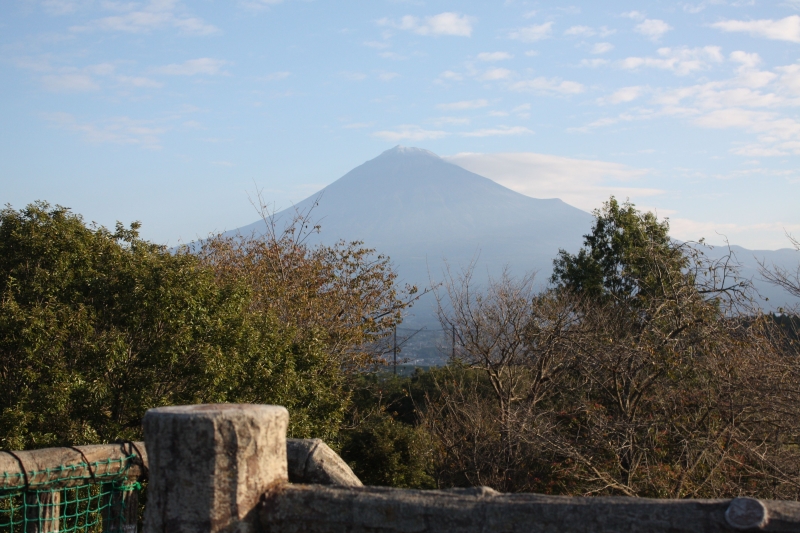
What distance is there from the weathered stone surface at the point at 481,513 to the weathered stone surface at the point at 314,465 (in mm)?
631

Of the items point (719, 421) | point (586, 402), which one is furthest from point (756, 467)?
point (586, 402)

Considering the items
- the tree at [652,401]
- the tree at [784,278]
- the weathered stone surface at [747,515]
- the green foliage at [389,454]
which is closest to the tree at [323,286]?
the green foliage at [389,454]

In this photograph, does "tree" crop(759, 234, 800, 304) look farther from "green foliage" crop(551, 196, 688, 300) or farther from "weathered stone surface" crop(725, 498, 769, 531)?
"green foliage" crop(551, 196, 688, 300)

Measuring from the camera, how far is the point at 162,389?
29.1 ft

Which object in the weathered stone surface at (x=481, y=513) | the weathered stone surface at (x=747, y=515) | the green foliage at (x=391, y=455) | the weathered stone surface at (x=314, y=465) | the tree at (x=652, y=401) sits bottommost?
the green foliage at (x=391, y=455)

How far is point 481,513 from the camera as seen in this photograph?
2.45 meters

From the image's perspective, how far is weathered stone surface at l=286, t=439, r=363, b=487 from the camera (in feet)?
11.0

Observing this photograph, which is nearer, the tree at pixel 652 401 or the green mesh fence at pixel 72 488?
the green mesh fence at pixel 72 488

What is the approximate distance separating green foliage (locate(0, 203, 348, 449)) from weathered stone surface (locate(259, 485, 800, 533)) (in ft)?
20.3

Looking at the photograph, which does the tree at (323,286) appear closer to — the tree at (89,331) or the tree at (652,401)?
the tree at (652,401)

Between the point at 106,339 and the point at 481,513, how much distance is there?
710 cm

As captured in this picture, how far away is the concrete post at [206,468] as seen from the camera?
2584 millimetres

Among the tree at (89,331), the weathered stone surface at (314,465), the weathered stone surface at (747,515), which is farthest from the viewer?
the tree at (89,331)

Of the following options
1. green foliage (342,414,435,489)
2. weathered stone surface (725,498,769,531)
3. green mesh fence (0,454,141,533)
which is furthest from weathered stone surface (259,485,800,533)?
green foliage (342,414,435,489)
